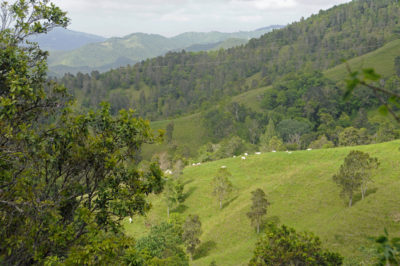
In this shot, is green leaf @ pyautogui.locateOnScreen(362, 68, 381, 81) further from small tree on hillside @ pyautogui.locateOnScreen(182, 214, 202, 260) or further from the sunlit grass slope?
the sunlit grass slope

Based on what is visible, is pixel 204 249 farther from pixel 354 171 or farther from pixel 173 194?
pixel 354 171

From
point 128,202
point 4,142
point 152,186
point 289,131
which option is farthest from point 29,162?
point 289,131

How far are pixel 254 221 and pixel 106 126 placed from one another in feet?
111

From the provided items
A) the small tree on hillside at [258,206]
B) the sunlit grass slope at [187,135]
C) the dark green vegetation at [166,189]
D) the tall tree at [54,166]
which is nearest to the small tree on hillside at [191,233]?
the dark green vegetation at [166,189]

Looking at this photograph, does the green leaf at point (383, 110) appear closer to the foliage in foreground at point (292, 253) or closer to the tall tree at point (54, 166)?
the tall tree at point (54, 166)

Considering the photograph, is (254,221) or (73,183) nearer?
(73,183)

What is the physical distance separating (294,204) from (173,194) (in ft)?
67.1

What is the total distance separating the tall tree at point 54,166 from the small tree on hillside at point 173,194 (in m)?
44.0

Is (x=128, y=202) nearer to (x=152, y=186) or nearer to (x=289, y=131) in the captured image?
(x=152, y=186)

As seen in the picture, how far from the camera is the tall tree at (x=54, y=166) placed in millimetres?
7156

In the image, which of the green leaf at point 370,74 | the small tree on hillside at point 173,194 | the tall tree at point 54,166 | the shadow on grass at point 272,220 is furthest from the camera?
the small tree on hillside at point 173,194

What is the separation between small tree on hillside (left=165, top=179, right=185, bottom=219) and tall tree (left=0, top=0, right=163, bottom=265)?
44.0 metres

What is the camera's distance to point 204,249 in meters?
39.2

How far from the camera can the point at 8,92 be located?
8039mm
